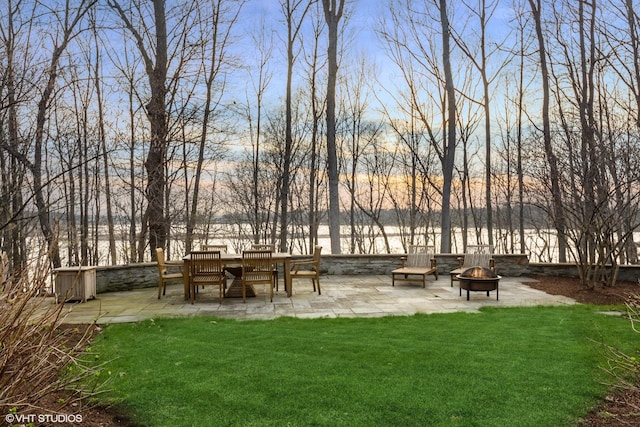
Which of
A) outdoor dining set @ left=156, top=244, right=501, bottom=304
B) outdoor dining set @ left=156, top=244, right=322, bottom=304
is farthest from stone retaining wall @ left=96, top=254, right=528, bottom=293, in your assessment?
outdoor dining set @ left=156, top=244, right=322, bottom=304

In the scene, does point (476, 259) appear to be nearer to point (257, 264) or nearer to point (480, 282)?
point (480, 282)

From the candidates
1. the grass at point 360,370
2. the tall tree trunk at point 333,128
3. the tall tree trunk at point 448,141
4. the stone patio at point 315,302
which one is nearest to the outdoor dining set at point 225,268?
the stone patio at point 315,302

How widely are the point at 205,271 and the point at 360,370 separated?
13.0 ft

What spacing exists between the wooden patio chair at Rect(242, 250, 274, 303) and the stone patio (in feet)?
1.10

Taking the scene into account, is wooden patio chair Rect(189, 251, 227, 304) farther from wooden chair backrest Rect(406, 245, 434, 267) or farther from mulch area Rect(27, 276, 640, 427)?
wooden chair backrest Rect(406, 245, 434, 267)

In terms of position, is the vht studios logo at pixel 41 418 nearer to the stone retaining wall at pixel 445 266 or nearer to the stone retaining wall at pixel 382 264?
the stone retaining wall at pixel 445 266

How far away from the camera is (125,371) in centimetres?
374

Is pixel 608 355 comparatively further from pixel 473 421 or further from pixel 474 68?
pixel 474 68

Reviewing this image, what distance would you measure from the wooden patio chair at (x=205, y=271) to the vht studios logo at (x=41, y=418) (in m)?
4.16

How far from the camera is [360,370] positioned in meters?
3.75

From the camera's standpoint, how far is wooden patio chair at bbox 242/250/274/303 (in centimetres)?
684

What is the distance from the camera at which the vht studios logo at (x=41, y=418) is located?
7.00ft

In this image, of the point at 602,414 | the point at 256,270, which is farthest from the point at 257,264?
the point at 602,414

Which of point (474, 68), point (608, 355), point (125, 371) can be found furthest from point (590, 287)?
point (474, 68)
